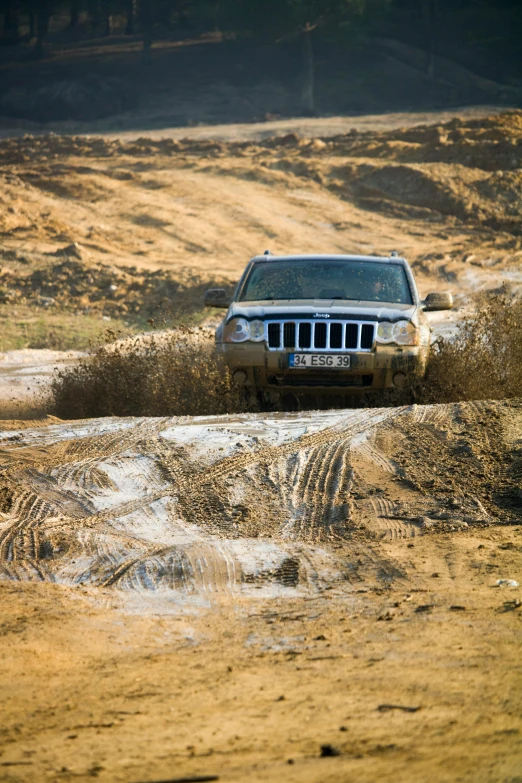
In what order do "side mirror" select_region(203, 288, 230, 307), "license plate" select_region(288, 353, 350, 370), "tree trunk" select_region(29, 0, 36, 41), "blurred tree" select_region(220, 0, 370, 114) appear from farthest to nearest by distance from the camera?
1. "tree trunk" select_region(29, 0, 36, 41)
2. "blurred tree" select_region(220, 0, 370, 114)
3. "side mirror" select_region(203, 288, 230, 307)
4. "license plate" select_region(288, 353, 350, 370)

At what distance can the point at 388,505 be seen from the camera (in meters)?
6.08

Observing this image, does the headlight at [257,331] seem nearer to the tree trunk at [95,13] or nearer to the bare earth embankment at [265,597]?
the bare earth embankment at [265,597]

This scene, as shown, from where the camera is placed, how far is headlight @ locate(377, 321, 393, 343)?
8.52 meters

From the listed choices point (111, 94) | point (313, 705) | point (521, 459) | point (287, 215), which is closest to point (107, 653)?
point (313, 705)

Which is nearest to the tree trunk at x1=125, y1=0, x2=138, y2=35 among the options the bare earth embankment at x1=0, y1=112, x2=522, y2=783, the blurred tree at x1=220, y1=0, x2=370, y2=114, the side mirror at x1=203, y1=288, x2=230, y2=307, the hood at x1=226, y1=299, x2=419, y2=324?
the blurred tree at x1=220, y1=0, x2=370, y2=114

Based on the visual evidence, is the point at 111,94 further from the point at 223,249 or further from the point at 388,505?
the point at 388,505

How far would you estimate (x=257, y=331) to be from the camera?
8594 millimetres

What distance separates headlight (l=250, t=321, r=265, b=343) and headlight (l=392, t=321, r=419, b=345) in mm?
1097

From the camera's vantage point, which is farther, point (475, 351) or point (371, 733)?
point (475, 351)

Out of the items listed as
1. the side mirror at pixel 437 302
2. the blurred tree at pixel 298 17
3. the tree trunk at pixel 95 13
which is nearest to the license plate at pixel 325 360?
the side mirror at pixel 437 302

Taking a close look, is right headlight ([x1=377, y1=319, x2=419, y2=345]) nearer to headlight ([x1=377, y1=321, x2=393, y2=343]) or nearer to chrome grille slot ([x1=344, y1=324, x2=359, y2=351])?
headlight ([x1=377, y1=321, x2=393, y2=343])

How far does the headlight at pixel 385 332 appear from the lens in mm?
8516

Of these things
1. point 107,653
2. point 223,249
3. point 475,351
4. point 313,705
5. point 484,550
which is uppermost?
point 313,705

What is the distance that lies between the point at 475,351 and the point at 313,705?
692 cm
